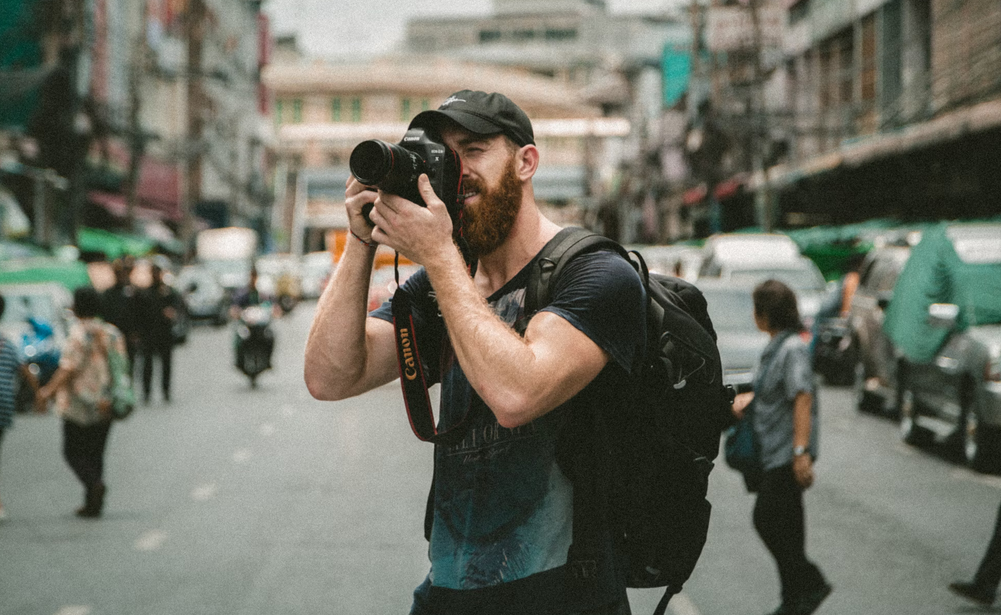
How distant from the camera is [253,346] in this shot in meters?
18.4

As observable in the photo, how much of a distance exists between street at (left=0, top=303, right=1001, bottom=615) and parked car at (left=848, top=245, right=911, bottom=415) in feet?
2.17

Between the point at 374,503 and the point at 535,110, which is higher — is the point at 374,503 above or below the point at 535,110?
below

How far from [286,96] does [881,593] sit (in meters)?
98.2

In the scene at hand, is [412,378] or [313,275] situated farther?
[313,275]

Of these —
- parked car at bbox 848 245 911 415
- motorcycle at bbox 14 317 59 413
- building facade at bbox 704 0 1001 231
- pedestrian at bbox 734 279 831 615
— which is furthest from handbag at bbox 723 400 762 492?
building facade at bbox 704 0 1001 231

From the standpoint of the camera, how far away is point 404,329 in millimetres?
2742

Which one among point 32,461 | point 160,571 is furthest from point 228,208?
point 160,571

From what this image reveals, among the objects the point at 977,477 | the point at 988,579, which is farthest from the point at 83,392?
the point at 977,477

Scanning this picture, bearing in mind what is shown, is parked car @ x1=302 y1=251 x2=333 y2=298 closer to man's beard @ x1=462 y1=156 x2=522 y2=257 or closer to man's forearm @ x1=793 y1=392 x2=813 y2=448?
man's forearm @ x1=793 y1=392 x2=813 y2=448

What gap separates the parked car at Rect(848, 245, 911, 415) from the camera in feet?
43.9

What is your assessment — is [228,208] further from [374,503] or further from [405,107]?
[374,503]

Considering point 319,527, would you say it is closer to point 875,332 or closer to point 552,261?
point 552,261

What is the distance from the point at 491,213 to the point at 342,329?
44 cm

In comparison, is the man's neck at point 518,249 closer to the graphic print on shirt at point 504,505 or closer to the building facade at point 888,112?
the graphic print on shirt at point 504,505
